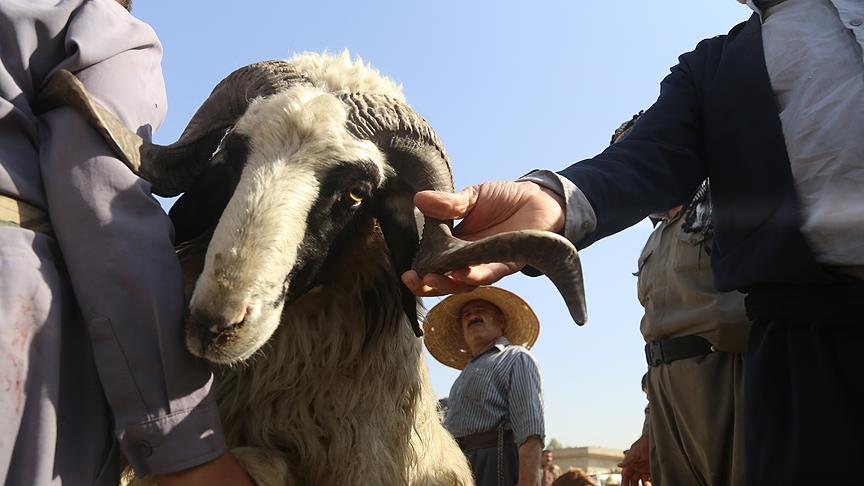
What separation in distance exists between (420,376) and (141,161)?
1.21 meters

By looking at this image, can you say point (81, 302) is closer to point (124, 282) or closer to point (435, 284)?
point (124, 282)

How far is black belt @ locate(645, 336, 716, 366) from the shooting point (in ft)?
10.7

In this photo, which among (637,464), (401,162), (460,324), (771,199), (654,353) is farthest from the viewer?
(460,324)

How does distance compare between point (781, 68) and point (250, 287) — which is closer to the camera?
point (781, 68)

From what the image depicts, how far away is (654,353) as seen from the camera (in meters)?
3.58

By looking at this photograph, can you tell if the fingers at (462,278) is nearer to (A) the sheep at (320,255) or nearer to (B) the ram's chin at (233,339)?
(A) the sheep at (320,255)

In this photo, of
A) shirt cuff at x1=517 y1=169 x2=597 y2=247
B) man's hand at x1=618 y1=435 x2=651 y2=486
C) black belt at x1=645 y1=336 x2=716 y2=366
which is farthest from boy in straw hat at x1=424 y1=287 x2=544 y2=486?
shirt cuff at x1=517 y1=169 x2=597 y2=247

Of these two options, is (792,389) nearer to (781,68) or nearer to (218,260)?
(781,68)

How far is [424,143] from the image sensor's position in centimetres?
295

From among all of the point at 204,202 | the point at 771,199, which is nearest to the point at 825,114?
the point at 771,199

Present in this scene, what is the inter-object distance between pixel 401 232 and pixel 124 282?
4.08ft

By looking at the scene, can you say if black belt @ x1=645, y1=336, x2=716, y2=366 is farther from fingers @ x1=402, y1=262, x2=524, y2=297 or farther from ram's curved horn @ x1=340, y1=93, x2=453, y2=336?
fingers @ x1=402, y1=262, x2=524, y2=297

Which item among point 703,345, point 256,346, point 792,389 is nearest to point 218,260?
point 256,346

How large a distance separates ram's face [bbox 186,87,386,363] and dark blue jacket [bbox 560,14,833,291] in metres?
0.78
